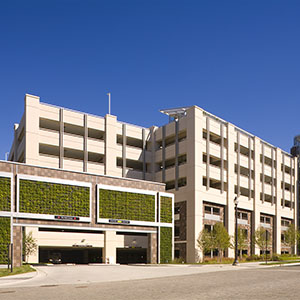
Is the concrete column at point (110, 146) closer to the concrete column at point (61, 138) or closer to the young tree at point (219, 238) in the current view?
the concrete column at point (61, 138)

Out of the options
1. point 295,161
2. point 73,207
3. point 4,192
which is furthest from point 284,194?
point 4,192

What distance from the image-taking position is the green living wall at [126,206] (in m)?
47.7

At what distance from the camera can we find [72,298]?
1452 cm

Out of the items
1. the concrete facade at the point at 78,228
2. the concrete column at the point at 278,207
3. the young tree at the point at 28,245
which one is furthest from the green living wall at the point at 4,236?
the concrete column at the point at 278,207

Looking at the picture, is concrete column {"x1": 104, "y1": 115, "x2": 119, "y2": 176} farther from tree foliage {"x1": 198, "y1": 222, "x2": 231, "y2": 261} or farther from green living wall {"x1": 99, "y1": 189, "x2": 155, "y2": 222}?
tree foliage {"x1": 198, "y1": 222, "x2": 231, "y2": 261}

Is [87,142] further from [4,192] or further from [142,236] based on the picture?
[4,192]

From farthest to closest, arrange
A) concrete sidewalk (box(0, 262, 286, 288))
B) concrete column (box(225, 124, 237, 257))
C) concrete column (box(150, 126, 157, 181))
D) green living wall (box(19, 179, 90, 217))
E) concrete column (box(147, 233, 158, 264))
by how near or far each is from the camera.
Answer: concrete column (box(150, 126, 157, 181))
concrete column (box(225, 124, 237, 257))
concrete column (box(147, 233, 158, 264))
green living wall (box(19, 179, 90, 217))
concrete sidewalk (box(0, 262, 286, 288))

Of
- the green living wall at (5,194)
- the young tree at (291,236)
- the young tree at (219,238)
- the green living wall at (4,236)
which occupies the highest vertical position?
the green living wall at (5,194)

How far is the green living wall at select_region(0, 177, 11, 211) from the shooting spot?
132ft

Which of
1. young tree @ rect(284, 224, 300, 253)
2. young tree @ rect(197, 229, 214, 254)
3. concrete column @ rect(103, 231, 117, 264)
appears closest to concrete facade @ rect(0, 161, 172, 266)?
concrete column @ rect(103, 231, 117, 264)

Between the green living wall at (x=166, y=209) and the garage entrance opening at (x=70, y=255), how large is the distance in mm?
12451

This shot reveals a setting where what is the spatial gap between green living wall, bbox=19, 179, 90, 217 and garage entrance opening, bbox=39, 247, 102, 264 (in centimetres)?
1625

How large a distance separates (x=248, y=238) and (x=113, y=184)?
31.0 meters

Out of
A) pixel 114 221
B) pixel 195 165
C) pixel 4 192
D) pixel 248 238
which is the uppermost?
pixel 195 165
